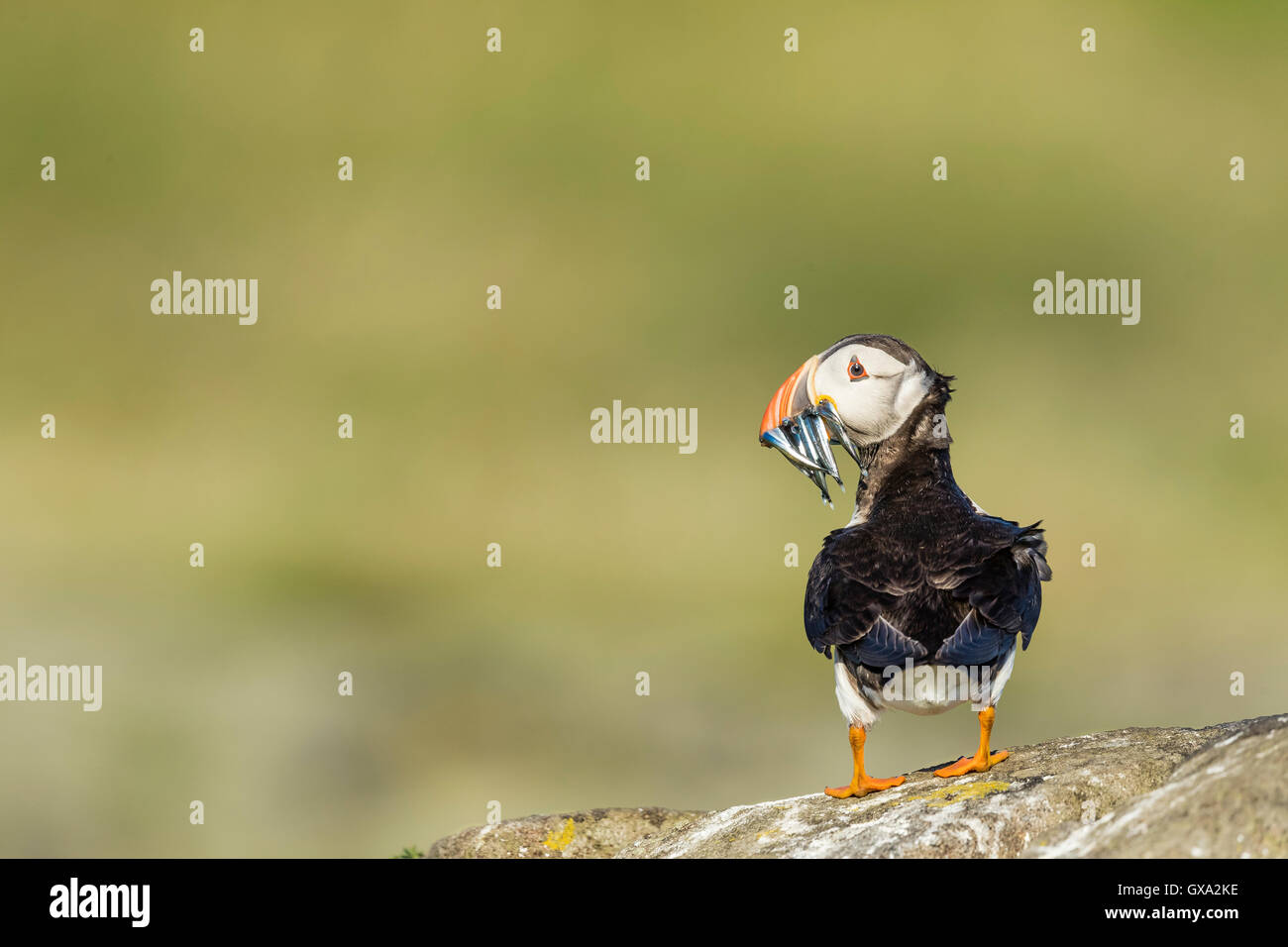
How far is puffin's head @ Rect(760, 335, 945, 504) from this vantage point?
1008 cm

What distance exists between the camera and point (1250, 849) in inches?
237

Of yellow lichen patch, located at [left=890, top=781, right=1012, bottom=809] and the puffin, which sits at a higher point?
the puffin

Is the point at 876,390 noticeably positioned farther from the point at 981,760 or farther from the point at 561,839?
the point at 561,839

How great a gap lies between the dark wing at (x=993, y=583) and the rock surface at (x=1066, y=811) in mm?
872

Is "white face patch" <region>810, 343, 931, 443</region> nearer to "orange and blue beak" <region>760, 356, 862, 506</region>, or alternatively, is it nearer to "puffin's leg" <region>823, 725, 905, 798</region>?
"orange and blue beak" <region>760, 356, 862, 506</region>

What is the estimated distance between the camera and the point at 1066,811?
303 inches

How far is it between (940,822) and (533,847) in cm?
444

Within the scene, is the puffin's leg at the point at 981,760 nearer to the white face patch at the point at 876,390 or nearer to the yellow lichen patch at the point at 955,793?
the yellow lichen patch at the point at 955,793

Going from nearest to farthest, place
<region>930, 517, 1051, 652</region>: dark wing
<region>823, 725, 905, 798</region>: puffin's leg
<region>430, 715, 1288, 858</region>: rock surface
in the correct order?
<region>430, 715, 1288, 858</region>: rock surface < <region>930, 517, 1051, 652</region>: dark wing < <region>823, 725, 905, 798</region>: puffin's leg

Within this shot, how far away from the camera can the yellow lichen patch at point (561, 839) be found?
11.0 metres

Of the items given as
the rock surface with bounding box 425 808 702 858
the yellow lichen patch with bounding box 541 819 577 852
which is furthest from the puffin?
the yellow lichen patch with bounding box 541 819 577 852

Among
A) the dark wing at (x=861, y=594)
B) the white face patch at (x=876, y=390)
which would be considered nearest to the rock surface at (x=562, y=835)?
the dark wing at (x=861, y=594)

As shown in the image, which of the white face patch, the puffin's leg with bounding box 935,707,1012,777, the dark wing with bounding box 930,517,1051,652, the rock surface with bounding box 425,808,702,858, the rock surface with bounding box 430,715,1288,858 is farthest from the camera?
the rock surface with bounding box 425,808,702,858
